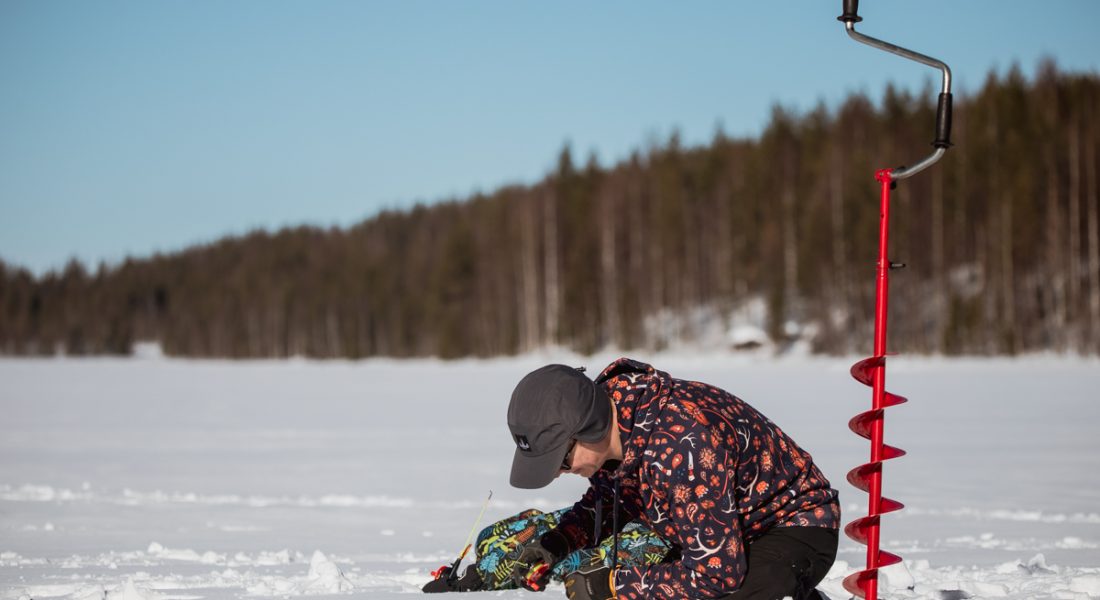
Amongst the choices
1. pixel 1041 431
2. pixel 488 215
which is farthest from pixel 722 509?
pixel 488 215

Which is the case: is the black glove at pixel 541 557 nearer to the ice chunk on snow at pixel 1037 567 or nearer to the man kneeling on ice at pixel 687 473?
the man kneeling on ice at pixel 687 473

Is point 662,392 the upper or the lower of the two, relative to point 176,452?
upper

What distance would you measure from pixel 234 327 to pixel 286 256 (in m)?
9.44

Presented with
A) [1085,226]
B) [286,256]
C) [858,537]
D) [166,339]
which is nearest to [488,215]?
[1085,226]

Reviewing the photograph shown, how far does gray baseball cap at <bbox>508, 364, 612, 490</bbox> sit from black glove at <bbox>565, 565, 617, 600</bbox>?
0.49 metres

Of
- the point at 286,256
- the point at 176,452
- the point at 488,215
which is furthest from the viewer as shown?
the point at 286,256

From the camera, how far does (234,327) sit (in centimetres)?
8606

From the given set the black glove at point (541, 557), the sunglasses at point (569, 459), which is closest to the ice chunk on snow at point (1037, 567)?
the black glove at point (541, 557)

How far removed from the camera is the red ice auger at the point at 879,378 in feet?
9.82

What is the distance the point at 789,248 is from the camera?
43.7 m

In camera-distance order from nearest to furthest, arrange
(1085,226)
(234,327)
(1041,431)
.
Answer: (1041,431), (1085,226), (234,327)

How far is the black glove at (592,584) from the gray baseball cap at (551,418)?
0.49 m

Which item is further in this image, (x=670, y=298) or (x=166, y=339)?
(x=166, y=339)

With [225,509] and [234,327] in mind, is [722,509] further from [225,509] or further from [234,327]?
[234,327]
